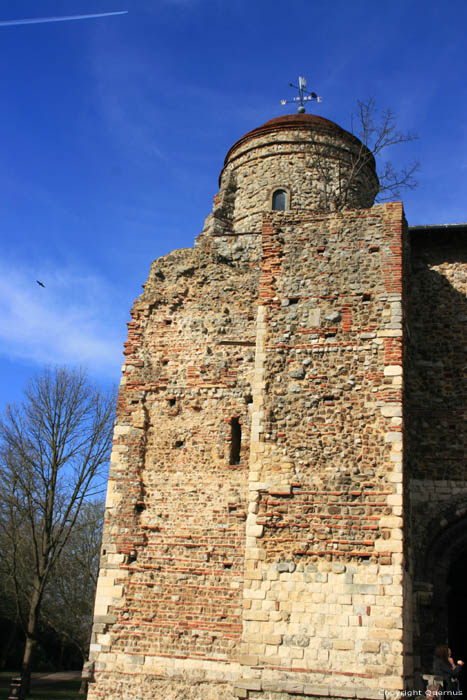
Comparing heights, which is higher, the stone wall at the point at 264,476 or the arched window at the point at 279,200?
the arched window at the point at 279,200

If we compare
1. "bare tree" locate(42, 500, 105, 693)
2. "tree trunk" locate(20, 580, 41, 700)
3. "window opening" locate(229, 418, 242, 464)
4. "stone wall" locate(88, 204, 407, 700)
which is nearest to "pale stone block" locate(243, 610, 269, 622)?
"stone wall" locate(88, 204, 407, 700)

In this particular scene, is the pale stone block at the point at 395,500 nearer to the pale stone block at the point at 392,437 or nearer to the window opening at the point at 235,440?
the pale stone block at the point at 392,437

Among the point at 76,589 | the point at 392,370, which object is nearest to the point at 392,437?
the point at 392,370

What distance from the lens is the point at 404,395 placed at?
900 cm

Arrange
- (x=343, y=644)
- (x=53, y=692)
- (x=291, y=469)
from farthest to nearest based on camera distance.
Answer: (x=53, y=692), (x=291, y=469), (x=343, y=644)

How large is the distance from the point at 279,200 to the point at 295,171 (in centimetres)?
83

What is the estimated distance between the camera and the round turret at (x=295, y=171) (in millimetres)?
13930

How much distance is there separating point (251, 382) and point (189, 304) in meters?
2.01

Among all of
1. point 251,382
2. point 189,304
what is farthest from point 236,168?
point 251,382

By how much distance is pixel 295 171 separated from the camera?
1424 cm

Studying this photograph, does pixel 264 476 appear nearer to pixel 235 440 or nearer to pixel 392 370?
pixel 235 440

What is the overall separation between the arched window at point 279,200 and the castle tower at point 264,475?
2352 millimetres

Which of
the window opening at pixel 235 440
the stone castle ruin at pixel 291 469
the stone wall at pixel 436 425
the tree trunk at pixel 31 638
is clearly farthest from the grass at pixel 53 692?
the stone wall at pixel 436 425

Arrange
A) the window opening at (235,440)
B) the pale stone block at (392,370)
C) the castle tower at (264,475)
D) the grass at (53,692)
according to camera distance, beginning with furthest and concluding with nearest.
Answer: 1. the grass at (53,692)
2. the window opening at (235,440)
3. the pale stone block at (392,370)
4. the castle tower at (264,475)
